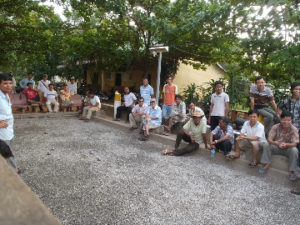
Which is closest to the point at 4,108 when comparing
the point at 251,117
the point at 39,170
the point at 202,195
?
the point at 39,170

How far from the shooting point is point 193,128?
214 inches

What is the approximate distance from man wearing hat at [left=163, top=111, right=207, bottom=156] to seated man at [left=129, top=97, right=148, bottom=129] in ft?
7.18

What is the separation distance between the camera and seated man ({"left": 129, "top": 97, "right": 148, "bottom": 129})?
737 cm

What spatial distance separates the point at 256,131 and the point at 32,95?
28.9 feet

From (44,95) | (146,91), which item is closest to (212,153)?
(146,91)

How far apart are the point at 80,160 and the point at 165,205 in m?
2.42

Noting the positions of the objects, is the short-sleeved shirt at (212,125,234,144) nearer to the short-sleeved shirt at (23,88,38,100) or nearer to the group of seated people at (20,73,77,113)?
the group of seated people at (20,73,77,113)

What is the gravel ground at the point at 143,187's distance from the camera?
9.70 feet

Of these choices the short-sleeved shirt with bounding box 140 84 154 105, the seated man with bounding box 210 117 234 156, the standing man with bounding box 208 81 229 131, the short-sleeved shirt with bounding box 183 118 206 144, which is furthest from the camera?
the short-sleeved shirt with bounding box 140 84 154 105

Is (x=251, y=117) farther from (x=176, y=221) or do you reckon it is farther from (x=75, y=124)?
(x=75, y=124)

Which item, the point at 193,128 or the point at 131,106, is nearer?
the point at 193,128

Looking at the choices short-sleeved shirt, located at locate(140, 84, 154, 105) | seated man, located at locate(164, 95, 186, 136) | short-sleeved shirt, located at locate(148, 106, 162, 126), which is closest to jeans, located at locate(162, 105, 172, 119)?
seated man, located at locate(164, 95, 186, 136)

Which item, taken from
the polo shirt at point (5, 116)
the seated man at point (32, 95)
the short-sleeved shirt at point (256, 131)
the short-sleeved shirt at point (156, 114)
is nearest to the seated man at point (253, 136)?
the short-sleeved shirt at point (256, 131)

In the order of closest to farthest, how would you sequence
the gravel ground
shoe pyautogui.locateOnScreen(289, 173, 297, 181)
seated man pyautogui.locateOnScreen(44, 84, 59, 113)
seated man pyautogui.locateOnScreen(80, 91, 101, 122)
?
the gravel ground → shoe pyautogui.locateOnScreen(289, 173, 297, 181) → seated man pyautogui.locateOnScreen(80, 91, 101, 122) → seated man pyautogui.locateOnScreen(44, 84, 59, 113)
